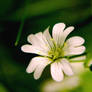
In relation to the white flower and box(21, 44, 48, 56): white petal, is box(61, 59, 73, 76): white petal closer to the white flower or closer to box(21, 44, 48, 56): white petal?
the white flower

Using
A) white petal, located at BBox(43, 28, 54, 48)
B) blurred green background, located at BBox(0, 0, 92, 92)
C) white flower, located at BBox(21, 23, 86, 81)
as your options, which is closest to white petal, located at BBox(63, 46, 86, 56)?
white flower, located at BBox(21, 23, 86, 81)

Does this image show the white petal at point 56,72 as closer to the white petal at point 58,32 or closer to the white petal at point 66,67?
the white petal at point 66,67

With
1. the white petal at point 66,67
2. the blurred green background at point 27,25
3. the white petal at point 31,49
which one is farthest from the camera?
the blurred green background at point 27,25

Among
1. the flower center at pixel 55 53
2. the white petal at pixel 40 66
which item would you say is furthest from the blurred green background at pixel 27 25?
the white petal at pixel 40 66

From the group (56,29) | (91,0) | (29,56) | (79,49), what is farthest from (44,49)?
(91,0)

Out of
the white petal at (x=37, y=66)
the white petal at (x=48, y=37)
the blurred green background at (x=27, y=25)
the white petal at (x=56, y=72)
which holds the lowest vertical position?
the white petal at (x=56, y=72)

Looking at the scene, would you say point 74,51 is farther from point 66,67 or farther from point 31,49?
point 31,49
